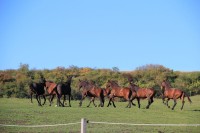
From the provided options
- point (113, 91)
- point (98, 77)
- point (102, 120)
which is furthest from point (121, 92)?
point (98, 77)

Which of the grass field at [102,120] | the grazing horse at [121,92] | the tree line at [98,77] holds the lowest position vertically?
the grass field at [102,120]

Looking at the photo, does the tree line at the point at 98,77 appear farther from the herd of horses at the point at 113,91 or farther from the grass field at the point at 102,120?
the grass field at the point at 102,120

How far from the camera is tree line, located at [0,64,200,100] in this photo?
164 ft

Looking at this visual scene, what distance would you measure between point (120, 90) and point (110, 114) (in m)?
6.10

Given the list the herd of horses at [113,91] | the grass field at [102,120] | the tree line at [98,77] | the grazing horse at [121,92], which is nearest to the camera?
the grass field at [102,120]

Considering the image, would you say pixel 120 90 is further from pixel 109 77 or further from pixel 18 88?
pixel 109 77

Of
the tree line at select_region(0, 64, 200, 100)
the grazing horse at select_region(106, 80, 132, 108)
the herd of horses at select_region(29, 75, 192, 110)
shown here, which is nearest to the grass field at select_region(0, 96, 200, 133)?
the herd of horses at select_region(29, 75, 192, 110)

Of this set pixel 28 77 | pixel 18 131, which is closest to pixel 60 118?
pixel 18 131

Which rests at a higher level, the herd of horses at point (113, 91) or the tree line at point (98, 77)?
the tree line at point (98, 77)

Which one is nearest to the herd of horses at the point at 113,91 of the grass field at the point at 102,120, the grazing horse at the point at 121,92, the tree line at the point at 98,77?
the grazing horse at the point at 121,92

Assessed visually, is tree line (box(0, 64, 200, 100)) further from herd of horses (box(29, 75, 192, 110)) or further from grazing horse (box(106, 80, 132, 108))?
grazing horse (box(106, 80, 132, 108))

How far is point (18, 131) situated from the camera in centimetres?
1597

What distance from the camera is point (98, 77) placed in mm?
57062

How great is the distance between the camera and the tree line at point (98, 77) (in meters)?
50.1
